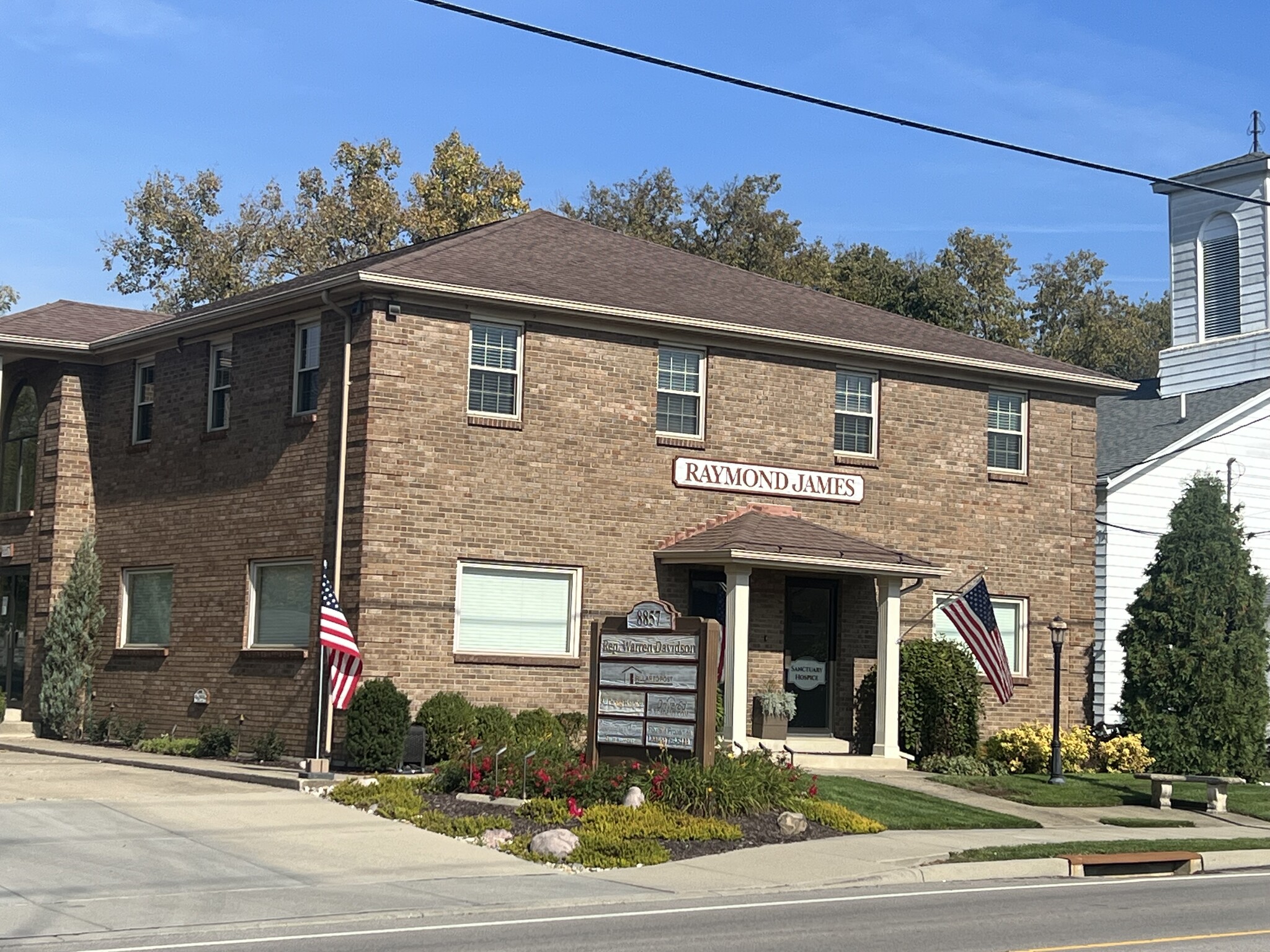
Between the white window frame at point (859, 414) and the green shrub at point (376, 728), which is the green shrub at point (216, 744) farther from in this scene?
the white window frame at point (859, 414)

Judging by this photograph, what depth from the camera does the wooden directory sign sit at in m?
18.7

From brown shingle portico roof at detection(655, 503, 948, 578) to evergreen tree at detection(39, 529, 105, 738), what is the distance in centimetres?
1008

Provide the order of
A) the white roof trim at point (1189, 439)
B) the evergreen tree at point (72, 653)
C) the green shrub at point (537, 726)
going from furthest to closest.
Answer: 1. the white roof trim at point (1189, 439)
2. the evergreen tree at point (72, 653)
3. the green shrub at point (537, 726)

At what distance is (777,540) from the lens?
24562 mm

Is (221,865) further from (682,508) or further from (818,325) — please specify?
(818,325)

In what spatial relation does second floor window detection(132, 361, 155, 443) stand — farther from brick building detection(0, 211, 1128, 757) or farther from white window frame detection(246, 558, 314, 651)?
white window frame detection(246, 558, 314, 651)

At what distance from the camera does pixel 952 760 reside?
25297 millimetres

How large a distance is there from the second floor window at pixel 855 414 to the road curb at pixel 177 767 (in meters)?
11.0

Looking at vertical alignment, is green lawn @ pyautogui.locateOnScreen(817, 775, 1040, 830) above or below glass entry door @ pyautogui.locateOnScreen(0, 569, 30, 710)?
below

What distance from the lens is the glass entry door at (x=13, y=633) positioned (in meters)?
30.0

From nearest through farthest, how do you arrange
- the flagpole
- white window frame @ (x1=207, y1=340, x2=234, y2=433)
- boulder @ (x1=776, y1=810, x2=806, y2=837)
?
boulder @ (x1=776, y1=810, x2=806, y2=837)
white window frame @ (x1=207, y1=340, x2=234, y2=433)
the flagpole

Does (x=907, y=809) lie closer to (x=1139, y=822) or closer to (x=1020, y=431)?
(x=1139, y=822)

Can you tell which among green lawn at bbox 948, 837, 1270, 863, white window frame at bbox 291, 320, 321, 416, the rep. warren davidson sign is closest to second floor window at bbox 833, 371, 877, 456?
the rep. warren davidson sign

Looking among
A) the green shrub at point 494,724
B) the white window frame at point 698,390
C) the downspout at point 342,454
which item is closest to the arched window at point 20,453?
the downspout at point 342,454
